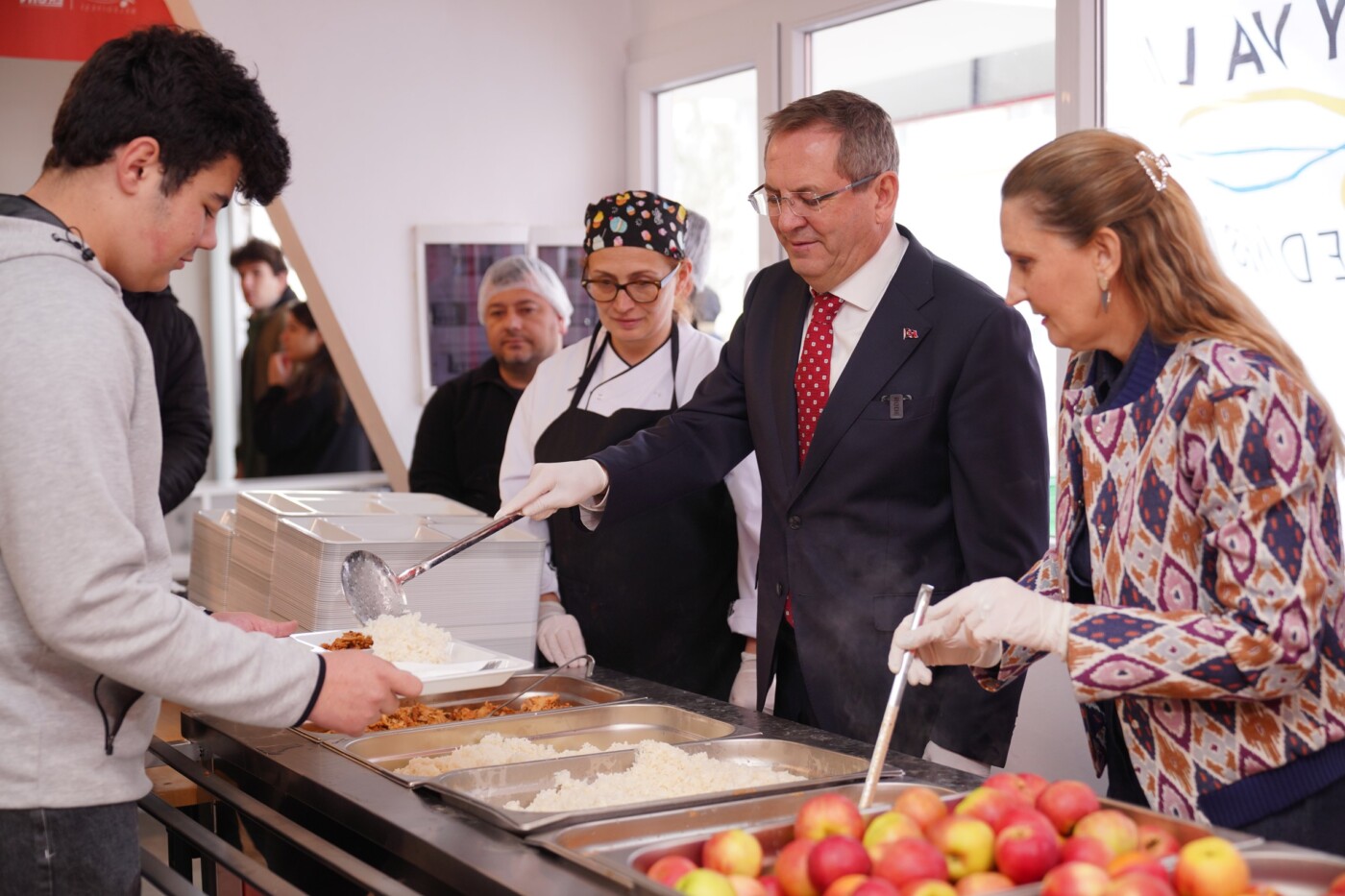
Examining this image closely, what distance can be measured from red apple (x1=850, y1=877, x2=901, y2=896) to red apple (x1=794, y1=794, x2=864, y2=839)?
0.52ft

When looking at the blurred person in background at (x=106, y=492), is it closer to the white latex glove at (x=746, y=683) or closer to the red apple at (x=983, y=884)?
the red apple at (x=983, y=884)

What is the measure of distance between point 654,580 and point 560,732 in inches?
26.9

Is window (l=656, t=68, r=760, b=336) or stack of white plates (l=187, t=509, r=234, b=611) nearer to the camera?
stack of white plates (l=187, t=509, r=234, b=611)

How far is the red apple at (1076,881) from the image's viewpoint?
1.18 m

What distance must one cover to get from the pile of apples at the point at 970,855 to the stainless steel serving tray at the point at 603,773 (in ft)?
0.58

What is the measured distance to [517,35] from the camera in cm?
430

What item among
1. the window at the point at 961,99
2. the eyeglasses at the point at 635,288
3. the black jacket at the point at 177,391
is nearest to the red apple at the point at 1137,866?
the eyeglasses at the point at 635,288

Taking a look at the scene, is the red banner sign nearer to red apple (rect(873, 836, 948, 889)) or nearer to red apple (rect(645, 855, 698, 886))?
red apple (rect(645, 855, 698, 886))

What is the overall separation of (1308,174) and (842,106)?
96cm

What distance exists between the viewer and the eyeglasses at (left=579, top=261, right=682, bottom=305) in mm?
2781

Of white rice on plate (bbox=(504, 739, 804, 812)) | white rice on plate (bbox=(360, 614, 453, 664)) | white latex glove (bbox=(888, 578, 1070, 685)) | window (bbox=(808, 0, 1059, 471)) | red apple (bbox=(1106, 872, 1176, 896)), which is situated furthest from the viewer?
window (bbox=(808, 0, 1059, 471))

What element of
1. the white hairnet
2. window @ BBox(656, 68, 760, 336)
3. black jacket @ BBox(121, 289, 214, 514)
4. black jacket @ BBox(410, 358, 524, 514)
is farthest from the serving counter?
window @ BBox(656, 68, 760, 336)

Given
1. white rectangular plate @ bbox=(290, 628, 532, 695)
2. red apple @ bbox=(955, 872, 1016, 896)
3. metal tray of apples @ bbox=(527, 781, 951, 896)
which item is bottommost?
metal tray of apples @ bbox=(527, 781, 951, 896)

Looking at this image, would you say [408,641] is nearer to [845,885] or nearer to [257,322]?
[845,885]
